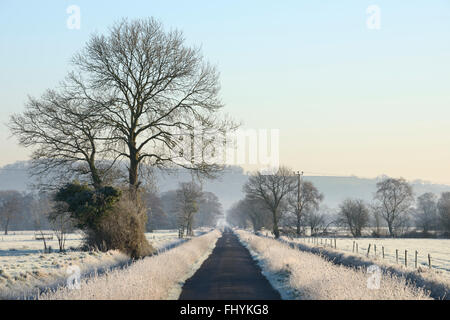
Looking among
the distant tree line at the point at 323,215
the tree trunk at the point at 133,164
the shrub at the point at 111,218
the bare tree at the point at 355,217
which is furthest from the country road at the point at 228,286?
the bare tree at the point at 355,217

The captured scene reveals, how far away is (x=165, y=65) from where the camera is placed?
2791 centimetres

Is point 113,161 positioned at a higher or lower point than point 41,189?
higher

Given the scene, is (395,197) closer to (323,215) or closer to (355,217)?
(355,217)

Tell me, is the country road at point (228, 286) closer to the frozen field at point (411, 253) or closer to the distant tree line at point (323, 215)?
the frozen field at point (411, 253)

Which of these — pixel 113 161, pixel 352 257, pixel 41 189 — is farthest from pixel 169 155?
pixel 352 257

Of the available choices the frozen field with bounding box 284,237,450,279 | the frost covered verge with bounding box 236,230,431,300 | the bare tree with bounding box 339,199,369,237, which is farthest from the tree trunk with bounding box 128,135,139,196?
the bare tree with bounding box 339,199,369,237

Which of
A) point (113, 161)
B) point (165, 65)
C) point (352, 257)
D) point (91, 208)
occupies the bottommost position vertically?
point (352, 257)

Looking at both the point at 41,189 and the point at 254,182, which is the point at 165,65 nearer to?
the point at 41,189

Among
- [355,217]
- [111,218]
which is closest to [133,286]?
[111,218]

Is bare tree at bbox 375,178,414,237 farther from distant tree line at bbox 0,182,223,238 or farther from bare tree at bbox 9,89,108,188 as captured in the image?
bare tree at bbox 9,89,108,188

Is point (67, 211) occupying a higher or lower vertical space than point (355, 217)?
higher

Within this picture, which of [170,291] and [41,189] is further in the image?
[41,189]
